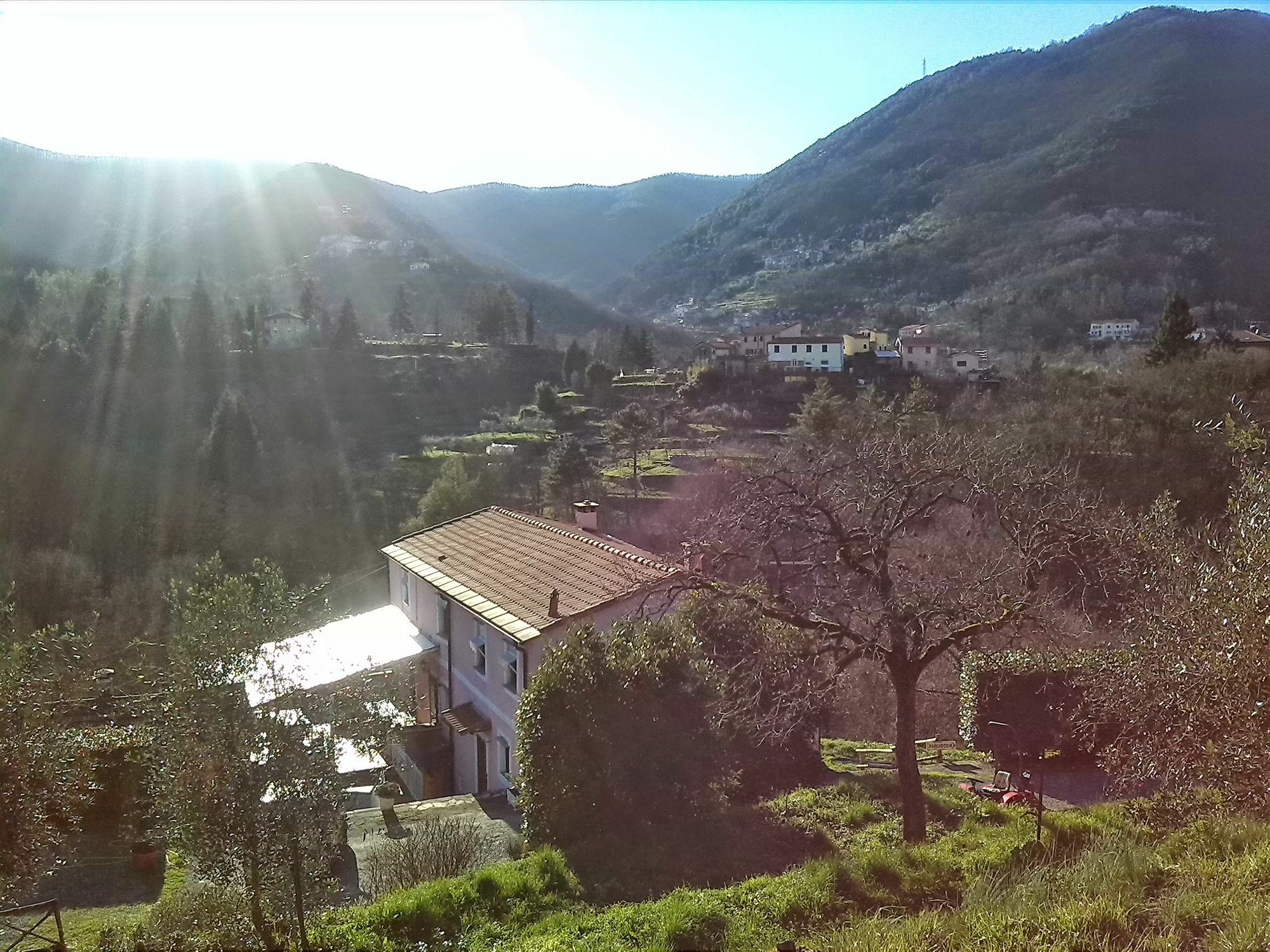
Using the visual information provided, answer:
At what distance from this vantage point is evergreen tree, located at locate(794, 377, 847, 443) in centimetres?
3334

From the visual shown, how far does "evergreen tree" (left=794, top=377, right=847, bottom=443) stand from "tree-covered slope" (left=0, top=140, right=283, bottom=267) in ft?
265

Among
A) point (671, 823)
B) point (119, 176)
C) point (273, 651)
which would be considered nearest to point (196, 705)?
point (273, 651)

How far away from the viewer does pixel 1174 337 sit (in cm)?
3578

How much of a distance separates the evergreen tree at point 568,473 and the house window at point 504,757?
2101cm

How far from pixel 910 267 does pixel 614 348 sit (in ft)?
150

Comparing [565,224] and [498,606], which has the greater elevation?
[565,224]

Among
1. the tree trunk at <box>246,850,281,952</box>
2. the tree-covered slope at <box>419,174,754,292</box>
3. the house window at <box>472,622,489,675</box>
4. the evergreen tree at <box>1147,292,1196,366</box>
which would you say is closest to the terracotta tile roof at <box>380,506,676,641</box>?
the house window at <box>472,622,489,675</box>

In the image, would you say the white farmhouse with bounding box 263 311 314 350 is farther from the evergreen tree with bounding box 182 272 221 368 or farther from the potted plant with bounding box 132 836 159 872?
the potted plant with bounding box 132 836 159 872

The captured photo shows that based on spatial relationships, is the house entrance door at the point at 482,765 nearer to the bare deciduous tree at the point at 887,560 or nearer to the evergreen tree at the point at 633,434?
the bare deciduous tree at the point at 887,560

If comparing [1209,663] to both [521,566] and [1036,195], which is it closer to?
[521,566]

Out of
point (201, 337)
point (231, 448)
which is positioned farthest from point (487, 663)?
Answer: point (201, 337)

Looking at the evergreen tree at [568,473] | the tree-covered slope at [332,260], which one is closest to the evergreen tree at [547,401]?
the evergreen tree at [568,473]

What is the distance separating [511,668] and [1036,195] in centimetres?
10339

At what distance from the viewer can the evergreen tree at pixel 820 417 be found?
109ft
